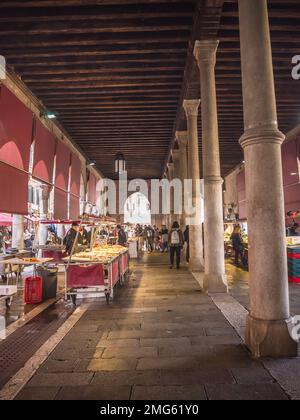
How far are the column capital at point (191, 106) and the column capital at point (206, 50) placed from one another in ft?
7.81

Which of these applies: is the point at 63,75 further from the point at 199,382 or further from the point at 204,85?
the point at 199,382

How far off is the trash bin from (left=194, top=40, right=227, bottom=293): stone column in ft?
11.0

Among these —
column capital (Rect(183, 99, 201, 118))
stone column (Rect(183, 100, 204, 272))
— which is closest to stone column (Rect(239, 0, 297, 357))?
column capital (Rect(183, 99, 201, 118))

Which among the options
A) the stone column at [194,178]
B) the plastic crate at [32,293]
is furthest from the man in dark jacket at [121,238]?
the plastic crate at [32,293]

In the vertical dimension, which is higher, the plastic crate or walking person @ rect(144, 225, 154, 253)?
walking person @ rect(144, 225, 154, 253)

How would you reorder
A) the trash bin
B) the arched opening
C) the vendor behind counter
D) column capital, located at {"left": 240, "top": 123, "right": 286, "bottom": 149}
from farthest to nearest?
1. the arched opening
2. the vendor behind counter
3. the trash bin
4. column capital, located at {"left": 240, "top": 123, "right": 286, "bottom": 149}

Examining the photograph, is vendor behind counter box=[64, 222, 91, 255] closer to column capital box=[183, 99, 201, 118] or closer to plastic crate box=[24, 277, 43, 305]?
plastic crate box=[24, 277, 43, 305]

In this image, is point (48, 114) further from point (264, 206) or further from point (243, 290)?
point (264, 206)

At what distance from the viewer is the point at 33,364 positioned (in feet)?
11.0

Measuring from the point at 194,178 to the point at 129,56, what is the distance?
13.5 feet

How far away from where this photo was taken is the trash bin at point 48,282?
21.5 ft

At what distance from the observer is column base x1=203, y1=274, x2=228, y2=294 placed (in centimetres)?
682

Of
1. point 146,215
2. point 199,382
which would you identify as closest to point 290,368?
point 199,382

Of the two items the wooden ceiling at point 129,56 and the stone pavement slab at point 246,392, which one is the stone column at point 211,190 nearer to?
the wooden ceiling at point 129,56
